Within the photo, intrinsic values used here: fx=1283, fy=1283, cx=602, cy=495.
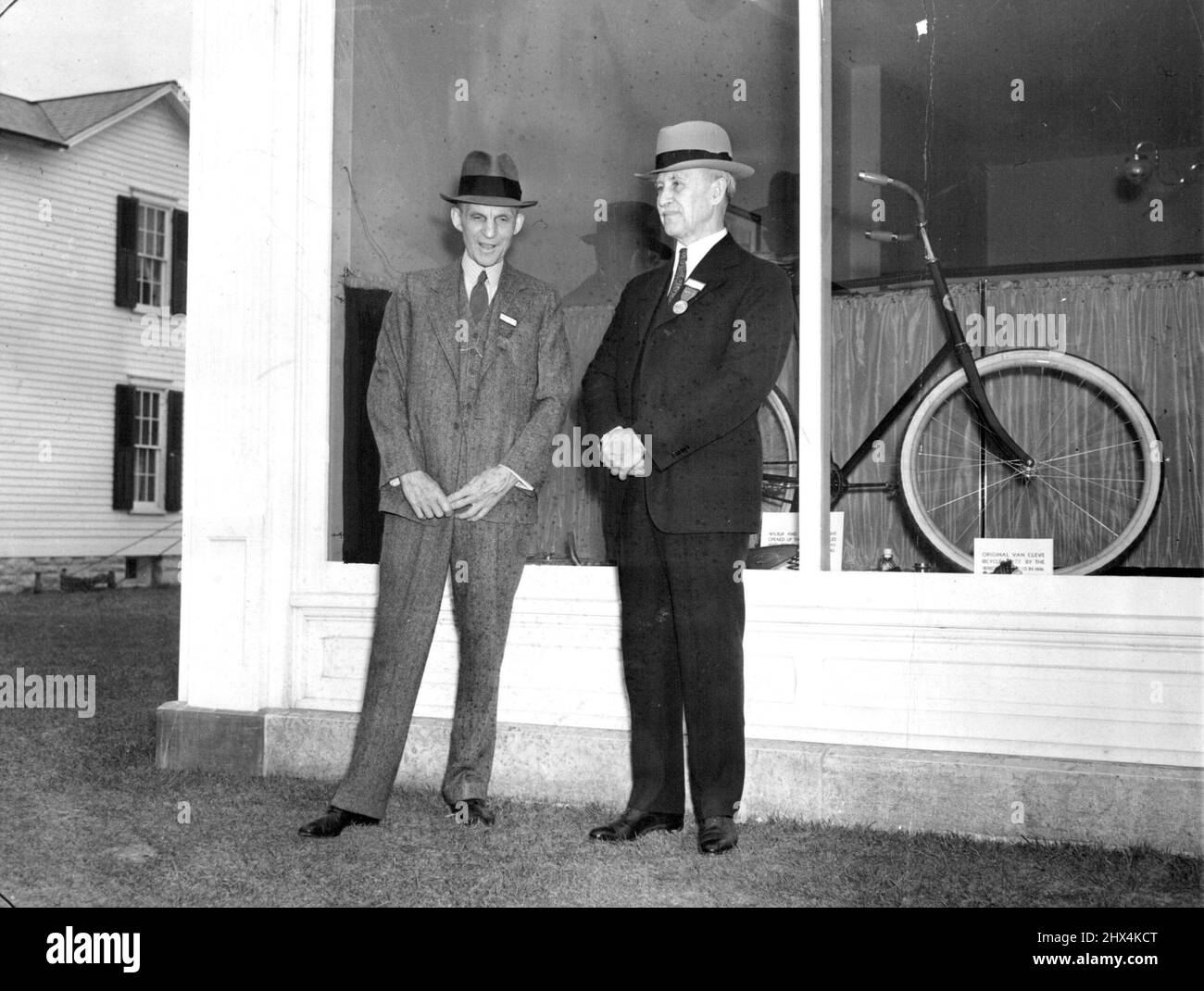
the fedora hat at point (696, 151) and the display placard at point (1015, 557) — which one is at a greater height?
the fedora hat at point (696, 151)

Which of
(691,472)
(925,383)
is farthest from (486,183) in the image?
(925,383)

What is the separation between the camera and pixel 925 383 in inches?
216

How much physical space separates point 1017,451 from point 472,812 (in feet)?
9.11

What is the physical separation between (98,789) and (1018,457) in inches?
151

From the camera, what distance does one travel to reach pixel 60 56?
5.88 meters

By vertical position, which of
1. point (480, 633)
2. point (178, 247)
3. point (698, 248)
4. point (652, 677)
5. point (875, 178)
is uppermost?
point (178, 247)

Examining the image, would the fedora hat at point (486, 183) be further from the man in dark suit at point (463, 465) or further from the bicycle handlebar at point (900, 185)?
the bicycle handlebar at point (900, 185)

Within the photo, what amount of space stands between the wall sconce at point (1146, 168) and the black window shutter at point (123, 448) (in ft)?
49.5

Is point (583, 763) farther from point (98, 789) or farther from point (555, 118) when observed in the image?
point (555, 118)

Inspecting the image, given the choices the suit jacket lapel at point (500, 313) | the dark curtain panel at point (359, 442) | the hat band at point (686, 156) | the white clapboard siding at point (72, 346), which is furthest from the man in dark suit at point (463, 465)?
the white clapboard siding at point (72, 346)

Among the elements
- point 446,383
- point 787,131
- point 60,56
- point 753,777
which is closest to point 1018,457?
point 787,131

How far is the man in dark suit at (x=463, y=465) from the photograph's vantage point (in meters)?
4.01
